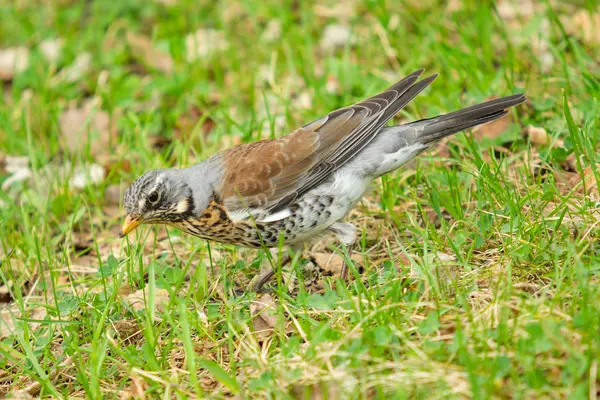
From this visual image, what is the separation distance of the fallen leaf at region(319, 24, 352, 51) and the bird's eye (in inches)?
138

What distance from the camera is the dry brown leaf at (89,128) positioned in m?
6.85

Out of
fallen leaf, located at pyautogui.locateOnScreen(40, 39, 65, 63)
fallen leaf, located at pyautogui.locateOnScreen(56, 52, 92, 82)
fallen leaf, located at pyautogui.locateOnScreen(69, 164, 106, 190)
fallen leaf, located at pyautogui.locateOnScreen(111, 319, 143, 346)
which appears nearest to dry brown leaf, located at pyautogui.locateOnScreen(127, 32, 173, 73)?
fallen leaf, located at pyautogui.locateOnScreen(56, 52, 92, 82)

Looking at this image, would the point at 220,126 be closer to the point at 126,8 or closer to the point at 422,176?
the point at 422,176

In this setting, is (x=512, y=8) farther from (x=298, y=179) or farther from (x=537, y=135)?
(x=298, y=179)

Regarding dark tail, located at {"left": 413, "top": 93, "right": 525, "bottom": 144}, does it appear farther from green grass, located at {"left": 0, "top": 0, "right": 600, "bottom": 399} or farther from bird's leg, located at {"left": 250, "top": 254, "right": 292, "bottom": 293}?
bird's leg, located at {"left": 250, "top": 254, "right": 292, "bottom": 293}

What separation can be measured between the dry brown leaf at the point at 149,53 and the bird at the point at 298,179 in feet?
10.4

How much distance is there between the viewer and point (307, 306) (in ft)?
14.2

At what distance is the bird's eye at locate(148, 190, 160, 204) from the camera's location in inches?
193

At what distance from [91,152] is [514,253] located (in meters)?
3.99

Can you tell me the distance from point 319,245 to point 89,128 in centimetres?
236

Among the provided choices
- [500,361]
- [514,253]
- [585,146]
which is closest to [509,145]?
[585,146]

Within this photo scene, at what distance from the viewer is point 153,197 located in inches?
194

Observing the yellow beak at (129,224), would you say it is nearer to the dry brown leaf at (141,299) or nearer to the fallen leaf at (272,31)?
the dry brown leaf at (141,299)

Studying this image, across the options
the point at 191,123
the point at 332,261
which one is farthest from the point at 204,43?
the point at 332,261
